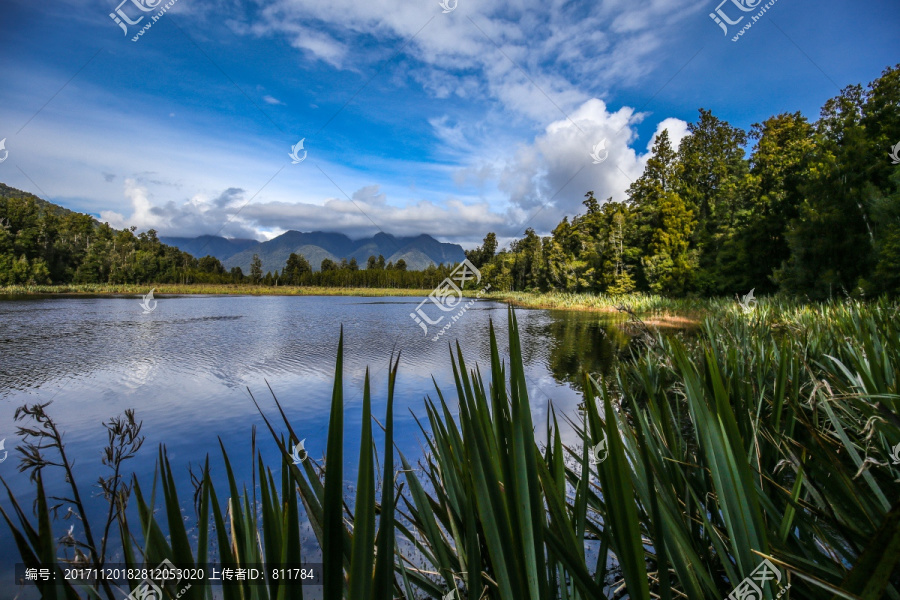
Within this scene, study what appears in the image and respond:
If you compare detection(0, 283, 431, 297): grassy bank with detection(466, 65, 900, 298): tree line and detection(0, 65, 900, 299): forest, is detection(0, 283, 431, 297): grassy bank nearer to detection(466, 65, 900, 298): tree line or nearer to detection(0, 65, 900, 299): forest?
detection(0, 65, 900, 299): forest

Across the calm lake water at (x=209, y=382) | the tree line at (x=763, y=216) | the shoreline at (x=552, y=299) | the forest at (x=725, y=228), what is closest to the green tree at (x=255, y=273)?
the shoreline at (x=552, y=299)

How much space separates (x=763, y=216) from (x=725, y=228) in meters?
3.83

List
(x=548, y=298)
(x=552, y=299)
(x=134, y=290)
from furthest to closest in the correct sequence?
(x=134, y=290)
(x=548, y=298)
(x=552, y=299)

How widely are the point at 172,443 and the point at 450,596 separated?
627 centimetres

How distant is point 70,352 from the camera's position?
12.2 m

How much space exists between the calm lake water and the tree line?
27.8ft

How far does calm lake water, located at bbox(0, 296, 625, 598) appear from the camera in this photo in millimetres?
5543

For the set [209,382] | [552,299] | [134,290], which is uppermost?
[552,299]

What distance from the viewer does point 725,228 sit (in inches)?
1064

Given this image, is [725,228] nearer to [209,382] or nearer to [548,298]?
[548,298]

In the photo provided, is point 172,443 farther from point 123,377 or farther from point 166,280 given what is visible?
point 166,280

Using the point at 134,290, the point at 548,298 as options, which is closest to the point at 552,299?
the point at 548,298

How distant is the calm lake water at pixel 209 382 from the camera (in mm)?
5543

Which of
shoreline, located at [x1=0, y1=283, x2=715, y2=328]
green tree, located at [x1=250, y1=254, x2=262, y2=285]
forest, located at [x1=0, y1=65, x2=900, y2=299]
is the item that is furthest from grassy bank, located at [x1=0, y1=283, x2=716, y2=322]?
green tree, located at [x1=250, y1=254, x2=262, y2=285]
